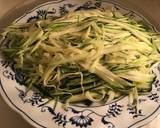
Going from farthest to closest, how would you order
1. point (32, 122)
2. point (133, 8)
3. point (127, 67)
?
1. point (133, 8)
2. point (127, 67)
3. point (32, 122)

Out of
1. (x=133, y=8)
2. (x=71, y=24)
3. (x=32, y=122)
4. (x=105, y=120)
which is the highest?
(x=133, y=8)

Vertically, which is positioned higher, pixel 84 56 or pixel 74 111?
pixel 84 56

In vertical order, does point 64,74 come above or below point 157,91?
below

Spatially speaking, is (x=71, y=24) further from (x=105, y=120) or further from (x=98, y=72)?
(x=105, y=120)

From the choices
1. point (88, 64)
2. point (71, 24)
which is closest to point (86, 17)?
point (71, 24)

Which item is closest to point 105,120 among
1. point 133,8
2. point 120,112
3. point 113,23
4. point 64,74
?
point 120,112

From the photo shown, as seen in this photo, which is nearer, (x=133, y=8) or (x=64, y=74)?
(x=64, y=74)

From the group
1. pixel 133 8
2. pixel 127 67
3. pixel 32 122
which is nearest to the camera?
pixel 32 122

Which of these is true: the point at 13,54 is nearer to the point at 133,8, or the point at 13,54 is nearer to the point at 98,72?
the point at 98,72
